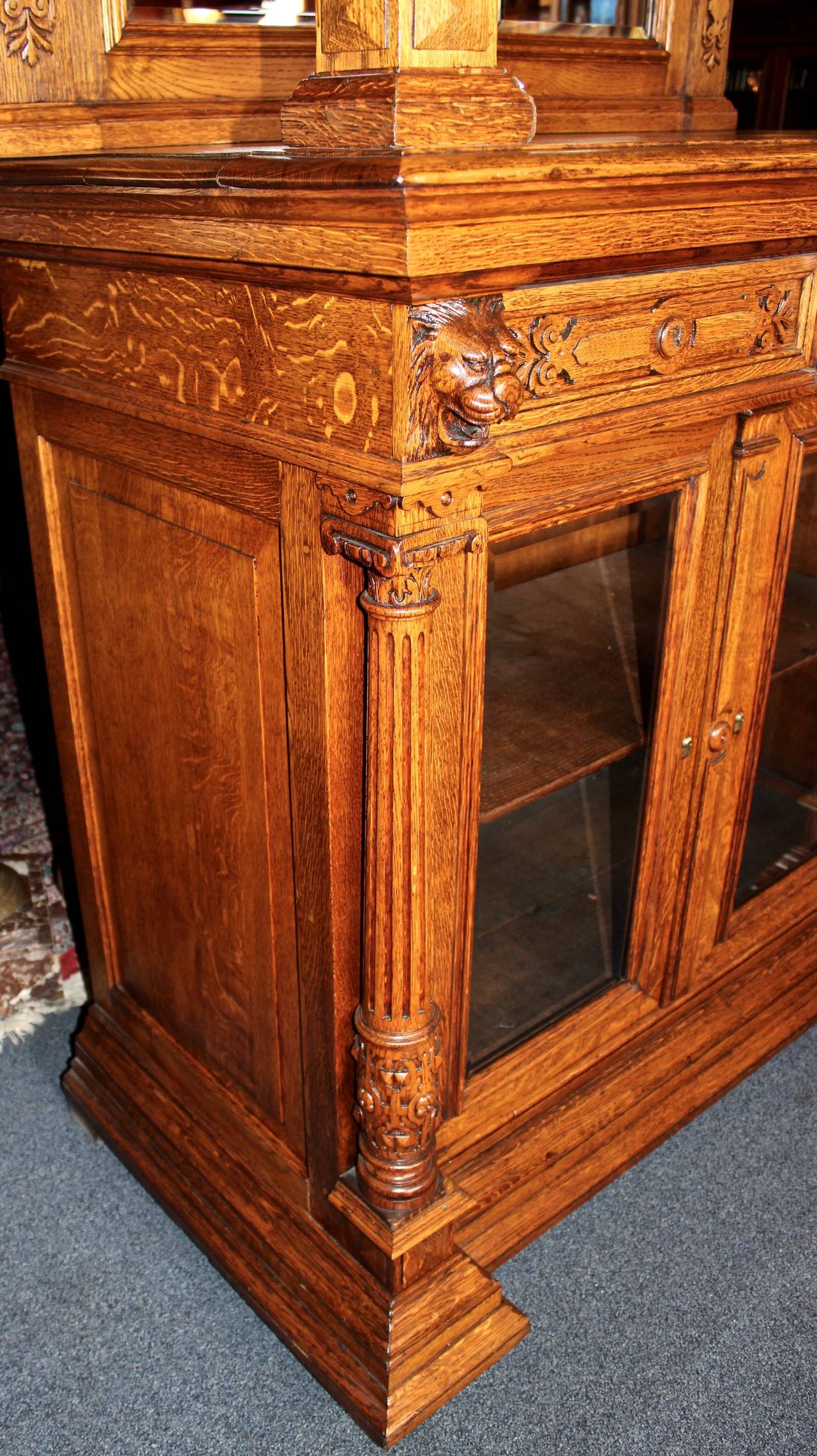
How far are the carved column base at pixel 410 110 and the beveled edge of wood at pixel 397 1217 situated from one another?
833mm

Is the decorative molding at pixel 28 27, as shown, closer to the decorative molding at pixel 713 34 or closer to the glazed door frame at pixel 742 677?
the glazed door frame at pixel 742 677

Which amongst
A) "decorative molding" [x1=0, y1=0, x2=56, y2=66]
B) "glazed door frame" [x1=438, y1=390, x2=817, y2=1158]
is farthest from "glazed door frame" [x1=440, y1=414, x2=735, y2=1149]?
"decorative molding" [x1=0, y1=0, x2=56, y2=66]

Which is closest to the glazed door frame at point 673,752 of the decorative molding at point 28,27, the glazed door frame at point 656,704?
the glazed door frame at point 656,704

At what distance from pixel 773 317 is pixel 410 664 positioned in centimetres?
49

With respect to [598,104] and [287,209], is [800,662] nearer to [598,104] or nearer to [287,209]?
[598,104]

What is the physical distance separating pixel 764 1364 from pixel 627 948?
424mm

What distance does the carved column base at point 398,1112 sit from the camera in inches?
38.3

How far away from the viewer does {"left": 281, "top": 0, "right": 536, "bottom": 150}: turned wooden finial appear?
70 centimetres

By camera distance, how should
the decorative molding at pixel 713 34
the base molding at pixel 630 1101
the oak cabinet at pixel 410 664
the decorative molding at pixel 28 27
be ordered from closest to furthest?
the oak cabinet at pixel 410 664, the decorative molding at pixel 28 27, the base molding at pixel 630 1101, the decorative molding at pixel 713 34

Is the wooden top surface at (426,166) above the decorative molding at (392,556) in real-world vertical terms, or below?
above

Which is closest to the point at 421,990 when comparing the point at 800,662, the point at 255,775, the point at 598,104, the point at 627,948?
the point at 255,775

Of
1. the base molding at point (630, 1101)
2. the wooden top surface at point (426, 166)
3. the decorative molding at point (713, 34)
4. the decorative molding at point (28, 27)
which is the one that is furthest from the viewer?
the decorative molding at point (713, 34)

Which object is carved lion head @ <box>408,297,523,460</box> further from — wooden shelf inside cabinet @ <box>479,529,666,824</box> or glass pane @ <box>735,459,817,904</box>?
glass pane @ <box>735,459,817,904</box>

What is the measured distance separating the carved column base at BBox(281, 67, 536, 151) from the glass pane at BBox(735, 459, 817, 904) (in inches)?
24.2
